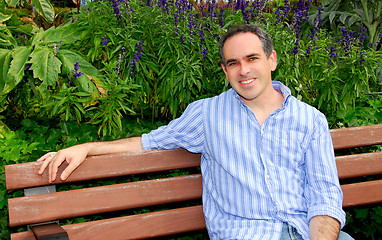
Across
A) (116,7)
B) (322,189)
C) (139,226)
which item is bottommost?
(139,226)

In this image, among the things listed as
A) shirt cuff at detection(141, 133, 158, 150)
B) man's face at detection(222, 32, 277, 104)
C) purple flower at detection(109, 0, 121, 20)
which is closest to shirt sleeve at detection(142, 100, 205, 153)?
shirt cuff at detection(141, 133, 158, 150)

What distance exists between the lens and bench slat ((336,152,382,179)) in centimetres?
313

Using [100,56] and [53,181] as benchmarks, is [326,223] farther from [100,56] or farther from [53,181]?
[100,56]

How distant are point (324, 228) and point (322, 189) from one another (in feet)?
0.73

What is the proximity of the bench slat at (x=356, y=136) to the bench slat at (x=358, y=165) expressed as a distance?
88 mm

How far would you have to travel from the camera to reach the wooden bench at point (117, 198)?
8.04 feet

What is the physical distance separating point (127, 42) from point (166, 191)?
139cm

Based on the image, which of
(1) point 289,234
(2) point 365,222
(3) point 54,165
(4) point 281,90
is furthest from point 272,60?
(2) point 365,222

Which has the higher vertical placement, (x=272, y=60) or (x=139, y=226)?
(x=272, y=60)

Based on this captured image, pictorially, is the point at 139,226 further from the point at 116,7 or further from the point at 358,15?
the point at 358,15

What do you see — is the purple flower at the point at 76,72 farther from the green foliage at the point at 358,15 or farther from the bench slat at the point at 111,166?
the green foliage at the point at 358,15

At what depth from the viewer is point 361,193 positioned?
3193 mm

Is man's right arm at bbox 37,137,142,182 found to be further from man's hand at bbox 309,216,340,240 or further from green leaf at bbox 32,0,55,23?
green leaf at bbox 32,0,55,23

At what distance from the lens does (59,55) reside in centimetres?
338
